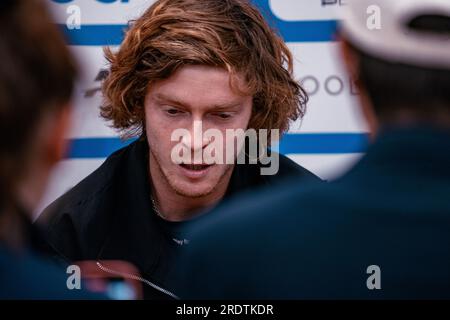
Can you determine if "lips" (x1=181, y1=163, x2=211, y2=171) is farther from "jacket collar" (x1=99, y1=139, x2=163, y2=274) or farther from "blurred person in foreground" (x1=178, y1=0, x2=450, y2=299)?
"blurred person in foreground" (x1=178, y1=0, x2=450, y2=299)

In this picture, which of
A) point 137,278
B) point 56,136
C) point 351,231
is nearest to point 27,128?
point 56,136

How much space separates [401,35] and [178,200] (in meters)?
1.07

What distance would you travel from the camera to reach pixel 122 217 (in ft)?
7.23

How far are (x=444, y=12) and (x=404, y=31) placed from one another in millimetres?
83

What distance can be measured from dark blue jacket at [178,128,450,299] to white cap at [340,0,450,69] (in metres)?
0.12

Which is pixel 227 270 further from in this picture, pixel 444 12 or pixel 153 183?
pixel 153 183

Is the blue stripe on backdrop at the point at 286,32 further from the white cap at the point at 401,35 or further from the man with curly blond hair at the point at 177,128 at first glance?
the white cap at the point at 401,35

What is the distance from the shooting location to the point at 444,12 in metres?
1.33

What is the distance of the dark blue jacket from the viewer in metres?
1.15

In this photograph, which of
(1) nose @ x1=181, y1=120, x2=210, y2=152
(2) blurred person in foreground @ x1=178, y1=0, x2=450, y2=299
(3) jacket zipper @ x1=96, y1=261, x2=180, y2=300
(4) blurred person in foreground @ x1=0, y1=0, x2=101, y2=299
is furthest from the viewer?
(1) nose @ x1=181, y1=120, x2=210, y2=152

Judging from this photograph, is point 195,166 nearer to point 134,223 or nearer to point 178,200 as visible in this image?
point 178,200

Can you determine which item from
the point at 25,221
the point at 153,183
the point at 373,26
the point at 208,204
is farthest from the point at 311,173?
the point at 25,221

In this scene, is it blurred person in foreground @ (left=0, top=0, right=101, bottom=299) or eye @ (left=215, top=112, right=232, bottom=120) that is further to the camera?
eye @ (left=215, top=112, right=232, bottom=120)

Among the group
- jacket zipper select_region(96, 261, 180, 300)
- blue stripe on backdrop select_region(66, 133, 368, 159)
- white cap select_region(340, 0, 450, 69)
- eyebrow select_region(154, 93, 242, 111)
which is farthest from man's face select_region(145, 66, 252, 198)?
white cap select_region(340, 0, 450, 69)
